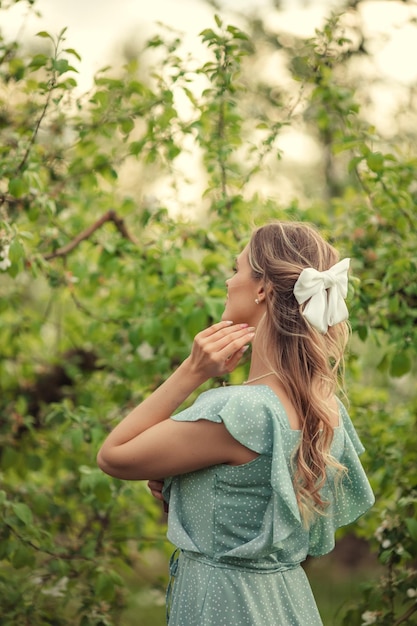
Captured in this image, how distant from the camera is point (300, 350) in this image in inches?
78.3

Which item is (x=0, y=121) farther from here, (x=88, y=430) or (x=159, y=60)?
(x=88, y=430)

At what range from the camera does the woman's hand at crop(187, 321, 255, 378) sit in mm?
1918

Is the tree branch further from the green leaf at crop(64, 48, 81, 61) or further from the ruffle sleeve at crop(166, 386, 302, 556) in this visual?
the ruffle sleeve at crop(166, 386, 302, 556)

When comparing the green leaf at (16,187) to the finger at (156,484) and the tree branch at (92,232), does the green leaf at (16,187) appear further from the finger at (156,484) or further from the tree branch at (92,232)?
the finger at (156,484)

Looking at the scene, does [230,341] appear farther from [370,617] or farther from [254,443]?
[370,617]

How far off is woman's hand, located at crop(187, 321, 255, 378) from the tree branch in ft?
5.33

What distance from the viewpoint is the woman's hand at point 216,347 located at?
1.92 m

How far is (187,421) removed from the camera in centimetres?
188

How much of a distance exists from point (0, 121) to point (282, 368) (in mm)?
2316

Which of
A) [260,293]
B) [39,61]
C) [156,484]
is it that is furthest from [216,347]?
[39,61]

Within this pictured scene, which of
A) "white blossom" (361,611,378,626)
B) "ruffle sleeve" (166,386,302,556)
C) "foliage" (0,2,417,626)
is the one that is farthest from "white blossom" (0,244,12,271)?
"white blossom" (361,611,378,626)

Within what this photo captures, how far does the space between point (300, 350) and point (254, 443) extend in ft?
0.91

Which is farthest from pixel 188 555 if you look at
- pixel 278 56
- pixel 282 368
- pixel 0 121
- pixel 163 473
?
pixel 278 56

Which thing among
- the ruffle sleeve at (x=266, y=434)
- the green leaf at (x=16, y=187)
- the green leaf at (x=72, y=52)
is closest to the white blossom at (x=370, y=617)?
the ruffle sleeve at (x=266, y=434)
